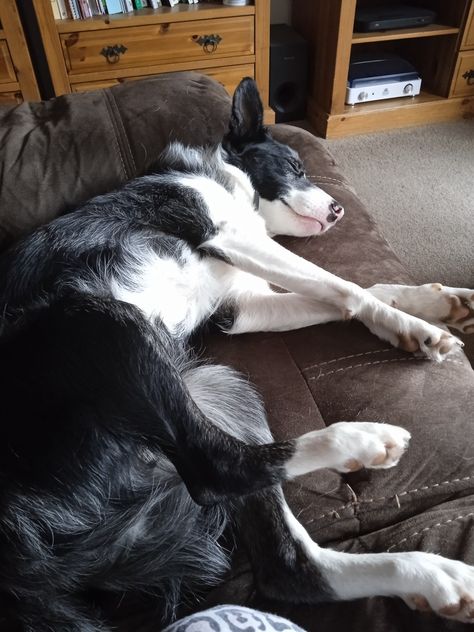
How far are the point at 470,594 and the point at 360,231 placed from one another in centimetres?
106

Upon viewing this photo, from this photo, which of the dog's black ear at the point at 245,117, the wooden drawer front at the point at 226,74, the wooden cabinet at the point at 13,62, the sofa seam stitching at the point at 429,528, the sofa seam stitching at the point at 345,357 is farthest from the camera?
the wooden drawer front at the point at 226,74

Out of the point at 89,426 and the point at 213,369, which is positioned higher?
the point at 89,426

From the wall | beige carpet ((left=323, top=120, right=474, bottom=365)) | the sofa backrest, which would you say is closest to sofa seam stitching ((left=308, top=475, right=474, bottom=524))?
beige carpet ((left=323, top=120, right=474, bottom=365))

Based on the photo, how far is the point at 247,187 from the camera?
165 cm

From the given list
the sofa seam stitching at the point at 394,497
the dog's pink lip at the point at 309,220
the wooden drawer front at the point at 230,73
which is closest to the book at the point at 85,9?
the wooden drawer front at the point at 230,73

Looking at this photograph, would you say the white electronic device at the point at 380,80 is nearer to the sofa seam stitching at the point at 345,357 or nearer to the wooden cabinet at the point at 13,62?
the wooden cabinet at the point at 13,62

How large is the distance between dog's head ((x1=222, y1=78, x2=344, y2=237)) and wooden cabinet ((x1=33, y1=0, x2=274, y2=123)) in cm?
163

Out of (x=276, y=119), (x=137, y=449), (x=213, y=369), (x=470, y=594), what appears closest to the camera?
(x=470, y=594)

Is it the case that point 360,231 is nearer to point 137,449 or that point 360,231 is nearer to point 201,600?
point 137,449

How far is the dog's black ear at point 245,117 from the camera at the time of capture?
5.34 feet

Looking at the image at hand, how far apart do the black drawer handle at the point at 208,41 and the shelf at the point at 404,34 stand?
0.83 m

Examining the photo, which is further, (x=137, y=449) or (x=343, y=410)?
(x=343, y=410)

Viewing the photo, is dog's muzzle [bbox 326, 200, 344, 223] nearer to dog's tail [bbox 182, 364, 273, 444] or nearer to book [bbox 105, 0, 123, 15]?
dog's tail [bbox 182, 364, 273, 444]

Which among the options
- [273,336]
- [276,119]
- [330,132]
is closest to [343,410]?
[273,336]
